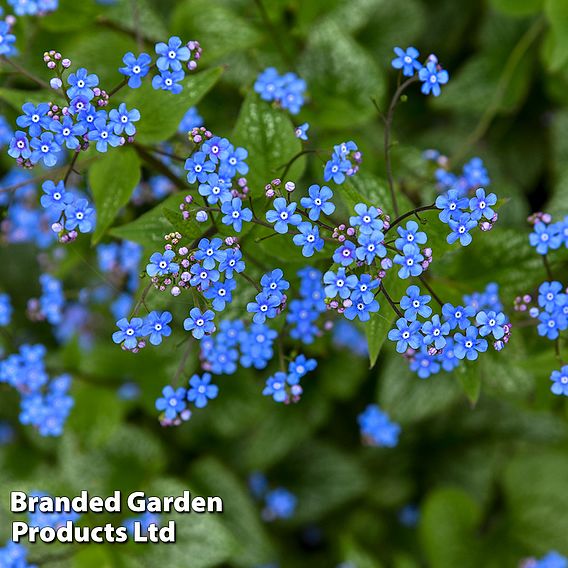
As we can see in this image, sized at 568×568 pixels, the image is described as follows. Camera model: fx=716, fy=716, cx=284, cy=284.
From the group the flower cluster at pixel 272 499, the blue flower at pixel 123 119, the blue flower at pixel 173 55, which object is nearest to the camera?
the blue flower at pixel 123 119

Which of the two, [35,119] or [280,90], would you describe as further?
[280,90]

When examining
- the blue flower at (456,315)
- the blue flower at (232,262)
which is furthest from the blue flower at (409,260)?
the blue flower at (232,262)

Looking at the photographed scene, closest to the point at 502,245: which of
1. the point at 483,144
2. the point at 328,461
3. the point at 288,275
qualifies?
the point at 288,275

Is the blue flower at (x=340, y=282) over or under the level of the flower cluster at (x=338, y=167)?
under

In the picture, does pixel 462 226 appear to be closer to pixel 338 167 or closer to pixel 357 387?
pixel 338 167

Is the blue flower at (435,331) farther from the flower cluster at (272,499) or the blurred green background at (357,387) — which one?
the flower cluster at (272,499)

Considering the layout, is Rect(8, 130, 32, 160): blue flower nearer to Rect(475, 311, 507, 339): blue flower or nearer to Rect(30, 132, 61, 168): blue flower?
Rect(30, 132, 61, 168): blue flower

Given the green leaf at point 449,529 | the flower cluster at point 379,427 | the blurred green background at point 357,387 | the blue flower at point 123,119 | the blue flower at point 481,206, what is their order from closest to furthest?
the blue flower at point 481,206 < the blue flower at point 123,119 < the blurred green background at point 357,387 < the flower cluster at point 379,427 < the green leaf at point 449,529

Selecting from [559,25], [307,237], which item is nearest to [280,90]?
[307,237]
